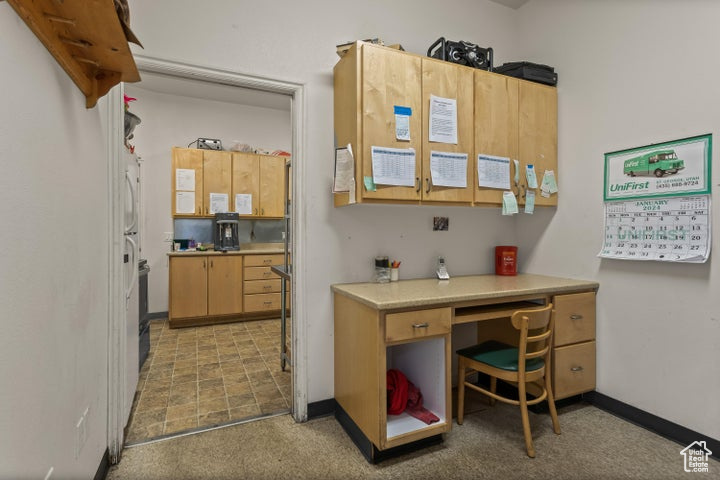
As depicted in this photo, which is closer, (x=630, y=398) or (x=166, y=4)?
(x=166, y=4)

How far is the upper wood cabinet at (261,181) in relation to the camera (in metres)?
4.93

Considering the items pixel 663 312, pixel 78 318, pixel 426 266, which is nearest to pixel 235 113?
pixel 426 266

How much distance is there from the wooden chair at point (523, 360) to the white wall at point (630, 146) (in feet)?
2.00

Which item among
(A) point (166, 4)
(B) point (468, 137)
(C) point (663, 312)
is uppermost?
(A) point (166, 4)

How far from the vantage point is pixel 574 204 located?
2.48 meters

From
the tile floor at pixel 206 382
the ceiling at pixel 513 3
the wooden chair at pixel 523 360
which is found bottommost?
the tile floor at pixel 206 382

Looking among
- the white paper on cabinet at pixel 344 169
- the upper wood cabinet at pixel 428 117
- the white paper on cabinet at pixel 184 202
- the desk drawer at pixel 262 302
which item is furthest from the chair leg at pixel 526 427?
the white paper on cabinet at pixel 184 202

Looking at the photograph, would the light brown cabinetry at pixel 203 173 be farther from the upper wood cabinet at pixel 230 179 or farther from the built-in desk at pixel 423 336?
the built-in desk at pixel 423 336

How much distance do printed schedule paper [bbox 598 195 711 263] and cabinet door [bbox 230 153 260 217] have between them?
417cm

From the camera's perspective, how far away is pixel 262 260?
4.72 metres

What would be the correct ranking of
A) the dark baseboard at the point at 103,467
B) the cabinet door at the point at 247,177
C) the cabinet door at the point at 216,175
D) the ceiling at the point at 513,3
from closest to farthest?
1. the dark baseboard at the point at 103,467
2. the ceiling at the point at 513,3
3. the cabinet door at the point at 216,175
4. the cabinet door at the point at 247,177

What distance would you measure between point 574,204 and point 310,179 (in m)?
1.84

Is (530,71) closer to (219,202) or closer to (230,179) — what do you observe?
(230,179)

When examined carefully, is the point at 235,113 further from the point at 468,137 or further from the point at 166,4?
the point at 468,137
